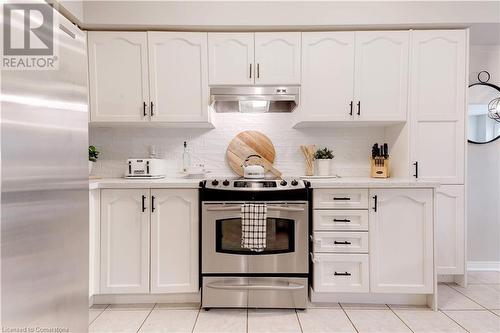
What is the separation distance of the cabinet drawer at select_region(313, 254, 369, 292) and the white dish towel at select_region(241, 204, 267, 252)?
43cm

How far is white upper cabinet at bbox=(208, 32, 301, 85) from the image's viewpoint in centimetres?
245

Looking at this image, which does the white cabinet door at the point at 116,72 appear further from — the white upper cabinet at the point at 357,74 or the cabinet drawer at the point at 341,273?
the cabinet drawer at the point at 341,273

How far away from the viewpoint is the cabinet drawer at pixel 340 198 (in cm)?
213

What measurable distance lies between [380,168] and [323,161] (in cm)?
48

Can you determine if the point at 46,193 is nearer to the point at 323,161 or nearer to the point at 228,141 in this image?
the point at 228,141

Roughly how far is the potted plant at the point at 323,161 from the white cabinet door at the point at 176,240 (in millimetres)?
1184

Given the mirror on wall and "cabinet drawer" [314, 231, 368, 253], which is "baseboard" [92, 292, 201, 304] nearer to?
"cabinet drawer" [314, 231, 368, 253]

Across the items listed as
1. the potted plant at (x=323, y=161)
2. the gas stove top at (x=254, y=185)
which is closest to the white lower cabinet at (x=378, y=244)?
the gas stove top at (x=254, y=185)

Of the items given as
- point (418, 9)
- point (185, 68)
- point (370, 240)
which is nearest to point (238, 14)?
point (185, 68)

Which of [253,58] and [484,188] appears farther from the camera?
[484,188]

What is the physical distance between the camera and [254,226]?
2.03 meters

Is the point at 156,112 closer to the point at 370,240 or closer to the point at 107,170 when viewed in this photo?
the point at 107,170

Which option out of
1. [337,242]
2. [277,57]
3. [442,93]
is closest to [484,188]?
[442,93]

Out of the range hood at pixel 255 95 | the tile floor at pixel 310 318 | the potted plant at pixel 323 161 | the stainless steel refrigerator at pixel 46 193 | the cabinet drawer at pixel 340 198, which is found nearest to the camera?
the stainless steel refrigerator at pixel 46 193
